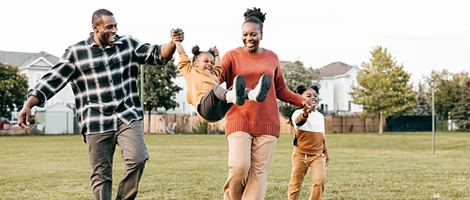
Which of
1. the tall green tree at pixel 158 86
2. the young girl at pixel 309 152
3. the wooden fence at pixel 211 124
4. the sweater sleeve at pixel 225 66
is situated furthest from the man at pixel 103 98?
the tall green tree at pixel 158 86

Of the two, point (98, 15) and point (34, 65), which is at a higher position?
point (34, 65)

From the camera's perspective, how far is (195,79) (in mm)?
4934

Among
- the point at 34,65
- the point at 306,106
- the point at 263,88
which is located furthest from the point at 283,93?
the point at 34,65

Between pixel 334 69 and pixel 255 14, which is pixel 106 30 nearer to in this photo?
pixel 255 14

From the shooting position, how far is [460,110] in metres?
66.7

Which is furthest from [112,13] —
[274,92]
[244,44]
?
[274,92]

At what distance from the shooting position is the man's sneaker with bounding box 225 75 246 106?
4.36 m

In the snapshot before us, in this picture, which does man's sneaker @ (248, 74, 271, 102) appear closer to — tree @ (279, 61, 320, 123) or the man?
the man

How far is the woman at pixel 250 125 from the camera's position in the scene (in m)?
5.39

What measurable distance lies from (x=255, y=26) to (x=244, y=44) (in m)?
0.29

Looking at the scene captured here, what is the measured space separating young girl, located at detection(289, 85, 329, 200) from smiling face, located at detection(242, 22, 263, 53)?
5.37 ft

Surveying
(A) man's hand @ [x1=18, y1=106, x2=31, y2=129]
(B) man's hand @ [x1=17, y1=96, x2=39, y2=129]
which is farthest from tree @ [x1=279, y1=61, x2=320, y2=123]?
(A) man's hand @ [x1=18, y1=106, x2=31, y2=129]

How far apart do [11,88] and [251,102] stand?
48600mm

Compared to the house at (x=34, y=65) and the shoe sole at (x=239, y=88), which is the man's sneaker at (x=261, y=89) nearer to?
the shoe sole at (x=239, y=88)
